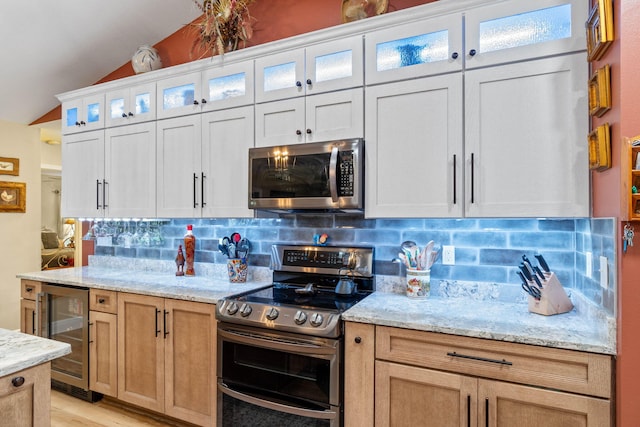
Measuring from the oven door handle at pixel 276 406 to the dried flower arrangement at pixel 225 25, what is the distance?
221 cm

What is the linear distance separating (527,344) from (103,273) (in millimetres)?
3144

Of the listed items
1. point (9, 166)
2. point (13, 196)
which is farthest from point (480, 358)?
point (9, 166)

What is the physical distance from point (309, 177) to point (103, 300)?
5.72ft

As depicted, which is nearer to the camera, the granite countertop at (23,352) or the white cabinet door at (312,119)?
the granite countertop at (23,352)

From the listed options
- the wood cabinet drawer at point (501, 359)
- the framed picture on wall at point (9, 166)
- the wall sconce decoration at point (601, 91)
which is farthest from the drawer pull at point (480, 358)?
the framed picture on wall at point (9, 166)

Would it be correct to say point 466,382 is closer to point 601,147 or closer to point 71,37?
point 601,147

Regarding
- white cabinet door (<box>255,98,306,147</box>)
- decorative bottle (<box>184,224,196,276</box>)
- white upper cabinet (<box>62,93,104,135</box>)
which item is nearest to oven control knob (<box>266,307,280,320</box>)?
white cabinet door (<box>255,98,306,147</box>)

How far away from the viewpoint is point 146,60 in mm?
3109

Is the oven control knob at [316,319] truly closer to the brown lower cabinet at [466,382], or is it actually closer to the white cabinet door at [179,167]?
the brown lower cabinet at [466,382]

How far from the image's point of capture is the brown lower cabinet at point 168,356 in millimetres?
2258

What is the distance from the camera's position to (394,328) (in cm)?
175

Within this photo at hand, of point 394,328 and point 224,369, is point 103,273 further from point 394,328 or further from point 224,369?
point 394,328

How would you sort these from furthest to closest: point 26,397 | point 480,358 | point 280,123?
point 280,123
point 480,358
point 26,397

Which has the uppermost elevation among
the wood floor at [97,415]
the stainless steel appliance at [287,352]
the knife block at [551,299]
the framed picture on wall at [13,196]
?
the framed picture on wall at [13,196]
